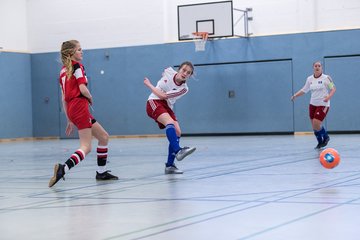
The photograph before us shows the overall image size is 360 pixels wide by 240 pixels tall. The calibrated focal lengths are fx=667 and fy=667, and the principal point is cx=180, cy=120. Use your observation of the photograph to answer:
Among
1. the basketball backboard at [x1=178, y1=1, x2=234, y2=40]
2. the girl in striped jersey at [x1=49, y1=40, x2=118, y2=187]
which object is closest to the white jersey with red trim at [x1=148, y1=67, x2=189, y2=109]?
the girl in striped jersey at [x1=49, y1=40, x2=118, y2=187]

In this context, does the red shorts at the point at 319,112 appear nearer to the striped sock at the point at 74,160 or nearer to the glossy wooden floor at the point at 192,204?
the glossy wooden floor at the point at 192,204

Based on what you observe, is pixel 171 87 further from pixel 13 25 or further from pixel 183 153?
pixel 13 25

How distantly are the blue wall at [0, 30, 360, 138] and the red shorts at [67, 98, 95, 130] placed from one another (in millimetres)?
17398

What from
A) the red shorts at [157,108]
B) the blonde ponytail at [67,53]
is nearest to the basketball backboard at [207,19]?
the red shorts at [157,108]

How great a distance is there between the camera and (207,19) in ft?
83.9

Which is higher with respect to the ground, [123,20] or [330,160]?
[123,20]

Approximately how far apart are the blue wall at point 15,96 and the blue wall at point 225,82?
0.30 ft

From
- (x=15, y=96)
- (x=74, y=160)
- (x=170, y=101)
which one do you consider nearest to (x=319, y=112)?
(x=170, y=101)

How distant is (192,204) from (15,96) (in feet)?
79.7

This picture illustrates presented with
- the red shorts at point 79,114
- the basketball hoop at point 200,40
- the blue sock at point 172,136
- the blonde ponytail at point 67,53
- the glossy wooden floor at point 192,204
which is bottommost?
the glossy wooden floor at point 192,204

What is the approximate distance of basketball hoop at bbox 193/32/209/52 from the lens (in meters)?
25.7

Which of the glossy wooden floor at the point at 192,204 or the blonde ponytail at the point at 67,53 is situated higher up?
the blonde ponytail at the point at 67,53

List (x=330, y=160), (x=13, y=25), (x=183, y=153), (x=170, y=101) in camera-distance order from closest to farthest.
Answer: (x=330, y=160), (x=183, y=153), (x=170, y=101), (x=13, y=25)

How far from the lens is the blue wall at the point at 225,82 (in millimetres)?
25000
